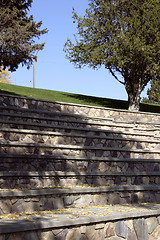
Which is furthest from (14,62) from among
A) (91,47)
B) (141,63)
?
(141,63)

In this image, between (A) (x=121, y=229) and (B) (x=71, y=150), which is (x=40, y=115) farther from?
(A) (x=121, y=229)

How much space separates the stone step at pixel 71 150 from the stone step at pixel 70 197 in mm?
1791

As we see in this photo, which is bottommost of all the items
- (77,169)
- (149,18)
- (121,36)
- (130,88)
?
(77,169)

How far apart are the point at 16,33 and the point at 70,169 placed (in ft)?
31.6

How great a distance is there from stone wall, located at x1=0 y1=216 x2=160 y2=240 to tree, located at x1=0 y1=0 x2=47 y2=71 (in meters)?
11.5

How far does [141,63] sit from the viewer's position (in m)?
21.8

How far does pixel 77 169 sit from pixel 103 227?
8.67 ft

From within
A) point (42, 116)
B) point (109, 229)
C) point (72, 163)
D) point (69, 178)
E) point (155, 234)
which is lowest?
point (155, 234)

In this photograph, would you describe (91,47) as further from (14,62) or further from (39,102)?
(39,102)

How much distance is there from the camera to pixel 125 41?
20781 mm

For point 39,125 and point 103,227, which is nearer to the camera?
point 103,227

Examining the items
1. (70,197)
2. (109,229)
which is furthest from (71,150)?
(109,229)

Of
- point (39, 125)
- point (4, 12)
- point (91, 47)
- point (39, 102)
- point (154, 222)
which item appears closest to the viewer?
point (154, 222)

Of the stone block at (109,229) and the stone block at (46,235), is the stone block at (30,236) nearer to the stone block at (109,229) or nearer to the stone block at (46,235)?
the stone block at (46,235)
